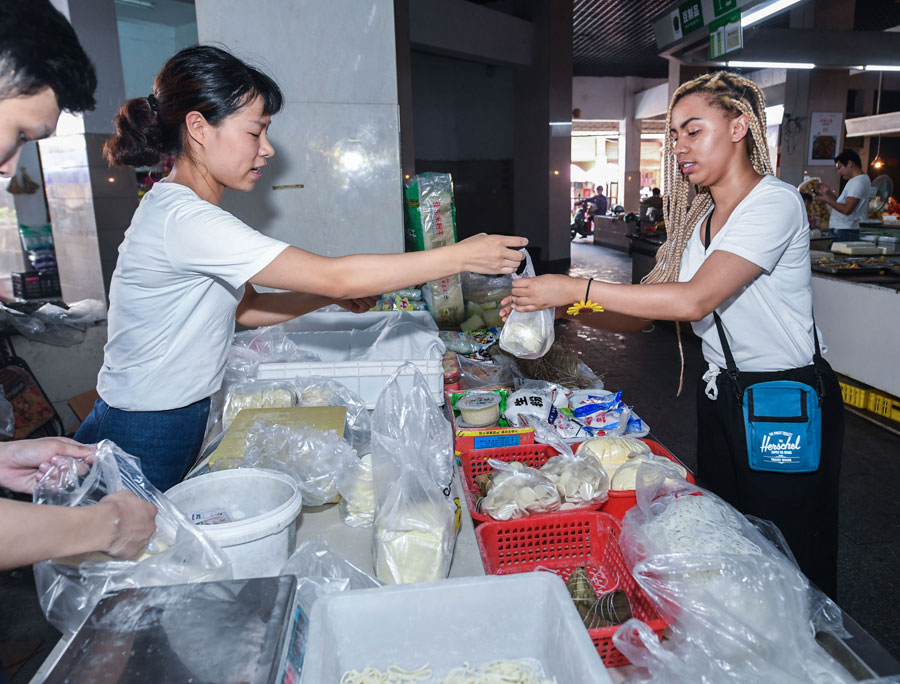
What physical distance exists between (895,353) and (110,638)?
468cm

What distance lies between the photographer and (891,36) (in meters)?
6.86

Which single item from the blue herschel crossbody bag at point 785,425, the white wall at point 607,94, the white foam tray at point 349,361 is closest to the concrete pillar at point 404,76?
the white foam tray at point 349,361

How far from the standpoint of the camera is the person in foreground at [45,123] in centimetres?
89

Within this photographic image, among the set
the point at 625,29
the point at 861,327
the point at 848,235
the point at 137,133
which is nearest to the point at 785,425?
the point at 137,133

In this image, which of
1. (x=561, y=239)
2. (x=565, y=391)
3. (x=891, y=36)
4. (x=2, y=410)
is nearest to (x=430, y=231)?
(x=565, y=391)

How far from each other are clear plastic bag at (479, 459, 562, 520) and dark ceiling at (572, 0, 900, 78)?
1122cm

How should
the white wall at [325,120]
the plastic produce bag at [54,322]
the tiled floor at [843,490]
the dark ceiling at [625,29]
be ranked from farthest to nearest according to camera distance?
1. the dark ceiling at [625,29]
2. the plastic produce bag at [54,322]
3. the white wall at [325,120]
4. the tiled floor at [843,490]

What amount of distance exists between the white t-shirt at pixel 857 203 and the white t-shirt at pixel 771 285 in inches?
238

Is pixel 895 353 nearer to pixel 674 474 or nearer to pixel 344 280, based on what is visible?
pixel 674 474

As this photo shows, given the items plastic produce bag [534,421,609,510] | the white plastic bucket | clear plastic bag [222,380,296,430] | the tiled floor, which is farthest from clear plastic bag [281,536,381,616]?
the tiled floor

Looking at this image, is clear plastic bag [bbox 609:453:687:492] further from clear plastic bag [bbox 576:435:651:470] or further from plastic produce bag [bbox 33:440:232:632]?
plastic produce bag [bbox 33:440:232:632]

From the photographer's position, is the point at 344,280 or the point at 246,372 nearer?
the point at 344,280

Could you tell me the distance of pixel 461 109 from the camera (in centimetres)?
1152

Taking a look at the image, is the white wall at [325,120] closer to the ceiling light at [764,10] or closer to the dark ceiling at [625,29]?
the ceiling light at [764,10]
